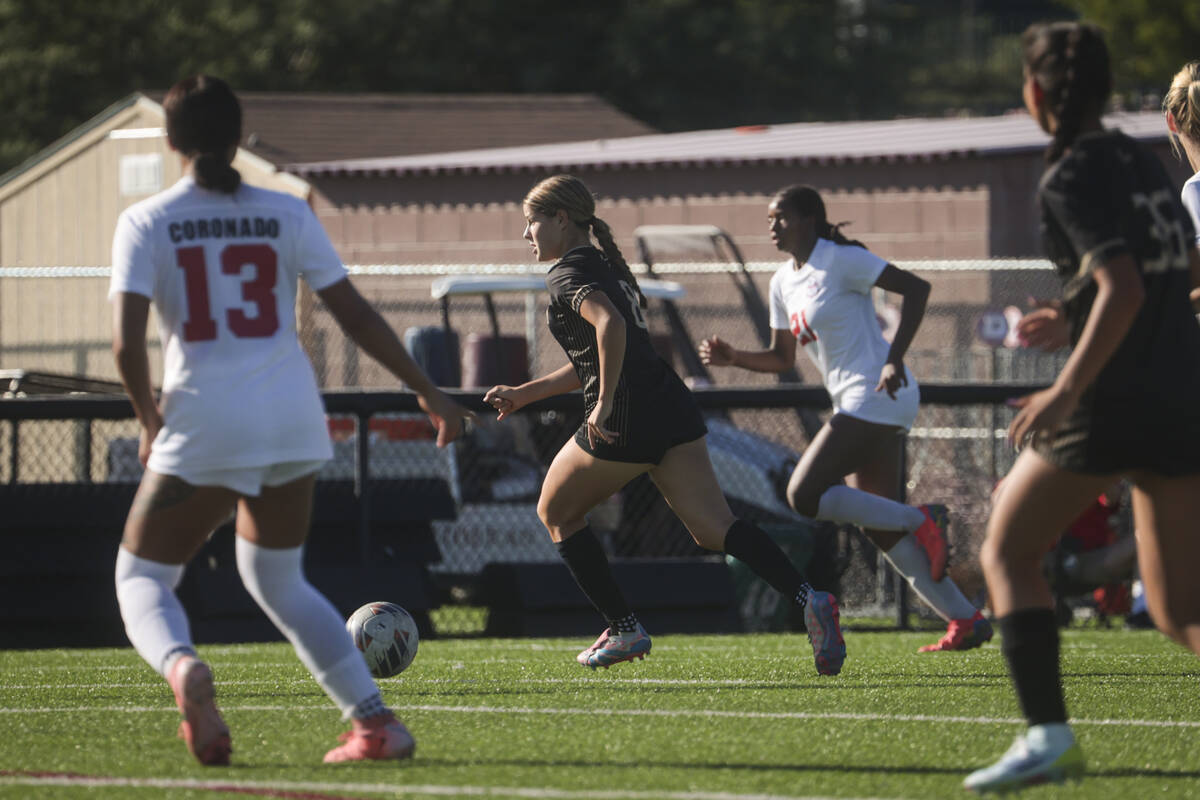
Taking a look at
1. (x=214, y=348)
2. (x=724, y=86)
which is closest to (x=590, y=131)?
(x=724, y=86)

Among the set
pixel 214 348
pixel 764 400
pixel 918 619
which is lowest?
pixel 918 619

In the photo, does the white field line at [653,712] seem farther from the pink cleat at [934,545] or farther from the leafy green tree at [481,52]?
the leafy green tree at [481,52]

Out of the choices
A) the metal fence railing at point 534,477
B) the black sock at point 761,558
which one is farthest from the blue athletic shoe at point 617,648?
the metal fence railing at point 534,477

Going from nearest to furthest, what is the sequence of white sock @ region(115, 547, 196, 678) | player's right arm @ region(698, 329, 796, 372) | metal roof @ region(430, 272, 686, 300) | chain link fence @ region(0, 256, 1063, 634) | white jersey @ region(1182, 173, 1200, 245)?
white sock @ region(115, 547, 196, 678), white jersey @ region(1182, 173, 1200, 245), player's right arm @ region(698, 329, 796, 372), chain link fence @ region(0, 256, 1063, 634), metal roof @ region(430, 272, 686, 300)

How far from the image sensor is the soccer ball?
7.33m

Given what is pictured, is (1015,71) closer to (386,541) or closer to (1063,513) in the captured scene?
(386,541)

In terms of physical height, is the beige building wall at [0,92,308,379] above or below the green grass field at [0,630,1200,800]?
above

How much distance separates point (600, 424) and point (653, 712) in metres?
1.14

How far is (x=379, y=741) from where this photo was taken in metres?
5.04

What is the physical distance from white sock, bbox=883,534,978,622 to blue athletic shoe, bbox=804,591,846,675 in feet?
4.09

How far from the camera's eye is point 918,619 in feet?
39.7

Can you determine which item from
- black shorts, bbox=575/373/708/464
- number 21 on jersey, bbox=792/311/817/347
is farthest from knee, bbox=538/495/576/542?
number 21 on jersey, bbox=792/311/817/347

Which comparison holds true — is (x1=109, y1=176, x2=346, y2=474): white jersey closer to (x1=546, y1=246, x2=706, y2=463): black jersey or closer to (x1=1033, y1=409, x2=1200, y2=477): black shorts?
(x1=1033, y1=409, x2=1200, y2=477): black shorts

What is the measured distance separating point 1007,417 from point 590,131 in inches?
674
